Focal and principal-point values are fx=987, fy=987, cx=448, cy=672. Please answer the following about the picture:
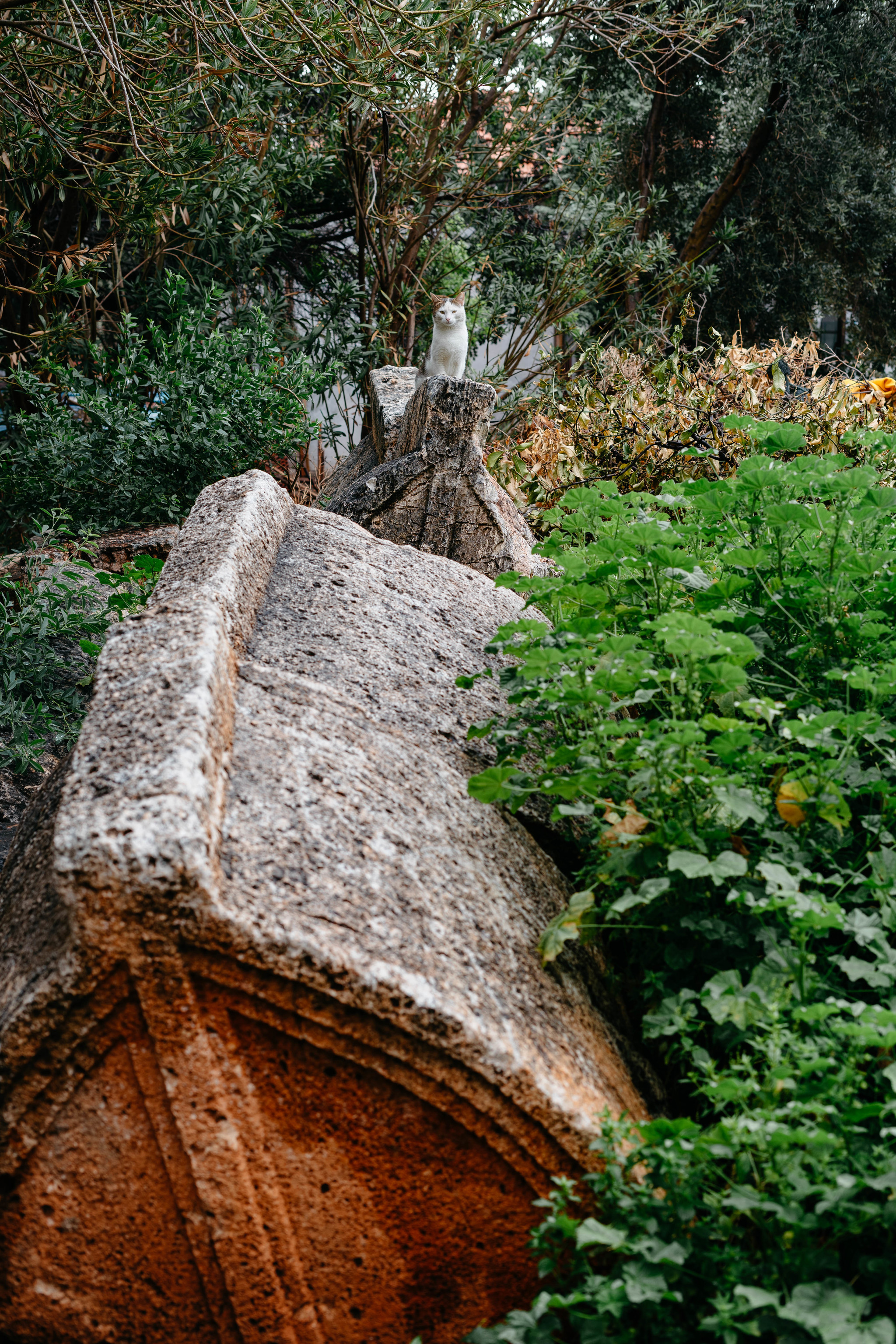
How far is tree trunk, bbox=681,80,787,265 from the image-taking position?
10.5 meters

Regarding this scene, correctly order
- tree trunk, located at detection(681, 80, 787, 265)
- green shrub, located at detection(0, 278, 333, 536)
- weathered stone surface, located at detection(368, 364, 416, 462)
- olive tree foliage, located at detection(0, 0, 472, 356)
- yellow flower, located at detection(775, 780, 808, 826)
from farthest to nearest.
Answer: tree trunk, located at detection(681, 80, 787, 265)
green shrub, located at detection(0, 278, 333, 536)
weathered stone surface, located at detection(368, 364, 416, 462)
olive tree foliage, located at detection(0, 0, 472, 356)
yellow flower, located at detection(775, 780, 808, 826)

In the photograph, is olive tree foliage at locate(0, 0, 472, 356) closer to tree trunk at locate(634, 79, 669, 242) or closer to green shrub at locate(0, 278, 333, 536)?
green shrub at locate(0, 278, 333, 536)

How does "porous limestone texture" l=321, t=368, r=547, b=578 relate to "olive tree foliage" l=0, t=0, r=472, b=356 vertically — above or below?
below

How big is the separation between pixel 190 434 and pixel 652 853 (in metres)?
3.92

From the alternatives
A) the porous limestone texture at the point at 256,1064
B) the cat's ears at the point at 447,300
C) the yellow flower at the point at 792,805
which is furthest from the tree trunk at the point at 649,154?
the porous limestone texture at the point at 256,1064

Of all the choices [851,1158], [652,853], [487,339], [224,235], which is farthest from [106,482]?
[487,339]

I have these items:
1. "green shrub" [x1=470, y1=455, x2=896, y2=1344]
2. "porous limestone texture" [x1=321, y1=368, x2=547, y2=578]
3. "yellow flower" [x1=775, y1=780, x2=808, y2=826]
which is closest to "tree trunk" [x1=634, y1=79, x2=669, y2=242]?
"porous limestone texture" [x1=321, y1=368, x2=547, y2=578]

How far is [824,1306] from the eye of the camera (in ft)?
3.50

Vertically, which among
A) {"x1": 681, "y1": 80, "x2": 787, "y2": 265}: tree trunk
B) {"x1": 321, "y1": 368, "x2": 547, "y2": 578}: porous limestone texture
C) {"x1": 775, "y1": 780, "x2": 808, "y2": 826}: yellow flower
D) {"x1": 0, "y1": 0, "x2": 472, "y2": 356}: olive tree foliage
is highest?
{"x1": 681, "y1": 80, "x2": 787, "y2": 265}: tree trunk

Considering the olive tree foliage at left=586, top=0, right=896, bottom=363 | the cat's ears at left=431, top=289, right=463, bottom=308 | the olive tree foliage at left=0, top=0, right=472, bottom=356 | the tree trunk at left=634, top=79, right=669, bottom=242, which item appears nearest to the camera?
the olive tree foliage at left=0, top=0, right=472, bottom=356

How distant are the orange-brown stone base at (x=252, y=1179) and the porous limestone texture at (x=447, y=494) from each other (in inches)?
95.6

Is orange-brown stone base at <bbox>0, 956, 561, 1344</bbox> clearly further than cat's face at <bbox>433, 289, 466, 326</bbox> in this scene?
No

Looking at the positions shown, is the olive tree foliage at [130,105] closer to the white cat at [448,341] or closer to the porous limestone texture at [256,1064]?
the white cat at [448,341]

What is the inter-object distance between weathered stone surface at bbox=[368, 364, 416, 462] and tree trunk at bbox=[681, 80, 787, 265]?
219 inches
